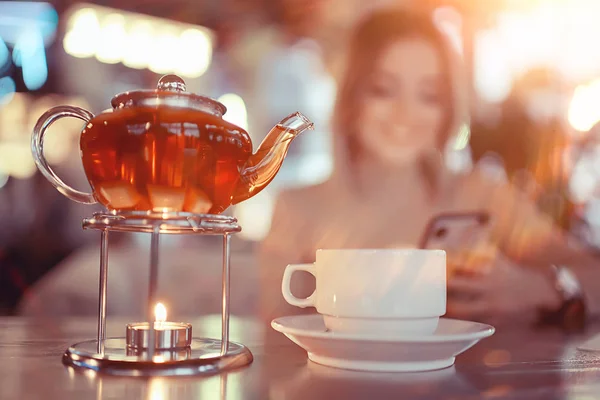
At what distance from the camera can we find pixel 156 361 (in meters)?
0.38

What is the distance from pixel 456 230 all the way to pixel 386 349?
1607mm

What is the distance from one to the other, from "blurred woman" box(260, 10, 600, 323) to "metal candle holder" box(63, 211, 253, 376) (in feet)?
4.86

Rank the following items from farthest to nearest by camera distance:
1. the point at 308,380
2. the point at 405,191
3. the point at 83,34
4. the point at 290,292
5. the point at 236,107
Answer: the point at 83,34, the point at 236,107, the point at 405,191, the point at 290,292, the point at 308,380

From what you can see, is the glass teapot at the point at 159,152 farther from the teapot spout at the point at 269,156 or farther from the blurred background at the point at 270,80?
the blurred background at the point at 270,80

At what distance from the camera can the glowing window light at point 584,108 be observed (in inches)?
85.3

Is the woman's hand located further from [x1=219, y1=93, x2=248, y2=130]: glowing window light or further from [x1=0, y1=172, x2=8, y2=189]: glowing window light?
[x1=0, y1=172, x2=8, y2=189]: glowing window light

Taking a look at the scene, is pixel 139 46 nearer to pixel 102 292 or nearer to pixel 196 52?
pixel 196 52

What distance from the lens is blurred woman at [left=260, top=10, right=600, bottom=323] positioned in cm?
197

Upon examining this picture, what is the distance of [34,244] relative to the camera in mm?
2311

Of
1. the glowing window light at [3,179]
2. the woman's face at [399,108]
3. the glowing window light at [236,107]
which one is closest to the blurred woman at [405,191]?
the woman's face at [399,108]

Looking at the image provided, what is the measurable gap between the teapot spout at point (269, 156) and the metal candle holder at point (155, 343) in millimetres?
52

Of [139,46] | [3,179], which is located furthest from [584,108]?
[3,179]

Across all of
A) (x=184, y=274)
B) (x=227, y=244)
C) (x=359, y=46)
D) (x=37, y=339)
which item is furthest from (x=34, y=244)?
(x=227, y=244)

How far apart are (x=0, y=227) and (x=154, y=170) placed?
86.2 inches
